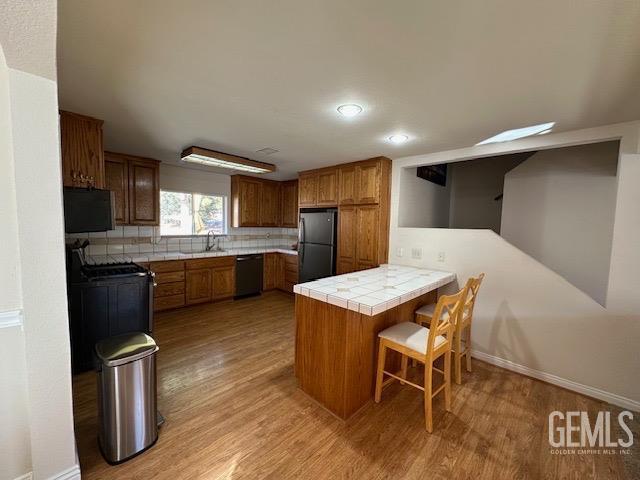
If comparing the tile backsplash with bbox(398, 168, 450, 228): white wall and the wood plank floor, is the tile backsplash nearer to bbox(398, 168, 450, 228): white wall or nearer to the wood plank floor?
the wood plank floor

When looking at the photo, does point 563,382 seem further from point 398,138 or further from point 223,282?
point 223,282


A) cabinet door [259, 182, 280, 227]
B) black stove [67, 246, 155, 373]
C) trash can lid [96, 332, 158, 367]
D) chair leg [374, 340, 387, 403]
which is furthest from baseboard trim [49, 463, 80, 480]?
cabinet door [259, 182, 280, 227]

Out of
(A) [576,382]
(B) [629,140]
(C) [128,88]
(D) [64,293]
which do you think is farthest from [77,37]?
(A) [576,382]

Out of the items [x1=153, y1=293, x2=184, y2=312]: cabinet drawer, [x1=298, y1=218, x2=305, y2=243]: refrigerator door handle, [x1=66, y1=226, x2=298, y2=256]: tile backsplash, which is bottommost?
[x1=153, y1=293, x2=184, y2=312]: cabinet drawer

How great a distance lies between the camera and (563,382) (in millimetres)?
2344

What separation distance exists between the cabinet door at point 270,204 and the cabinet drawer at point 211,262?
109 cm

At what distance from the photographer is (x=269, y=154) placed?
3367mm

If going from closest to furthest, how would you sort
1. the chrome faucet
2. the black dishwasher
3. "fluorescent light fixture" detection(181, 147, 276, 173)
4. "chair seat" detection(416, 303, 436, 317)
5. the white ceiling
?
1. the white ceiling
2. "chair seat" detection(416, 303, 436, 317)
3. "fluorescent light fixture" detection(181, 147, 276, 173)
4. the black dishwasher
5. the chrome faucet

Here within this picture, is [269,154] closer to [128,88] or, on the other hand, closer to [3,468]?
[128,88]

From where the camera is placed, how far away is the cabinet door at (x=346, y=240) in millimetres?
3648

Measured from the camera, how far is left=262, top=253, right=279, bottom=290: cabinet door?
504 cm

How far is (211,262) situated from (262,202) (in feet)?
5.26

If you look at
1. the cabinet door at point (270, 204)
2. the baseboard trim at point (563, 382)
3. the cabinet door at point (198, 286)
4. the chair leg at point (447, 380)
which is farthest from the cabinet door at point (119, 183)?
the baseboard trim at point (563, 382)

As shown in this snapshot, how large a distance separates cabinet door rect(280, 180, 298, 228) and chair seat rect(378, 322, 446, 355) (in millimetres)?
3555
